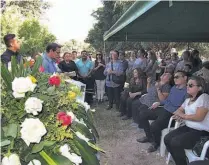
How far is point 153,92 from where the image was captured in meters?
5.90

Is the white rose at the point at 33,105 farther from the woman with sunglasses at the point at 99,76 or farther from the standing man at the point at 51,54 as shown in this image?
the woman with sunglasses at the point at 99,76

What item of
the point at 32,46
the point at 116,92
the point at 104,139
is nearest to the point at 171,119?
the point at 104,139

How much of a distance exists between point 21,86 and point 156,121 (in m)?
3.30

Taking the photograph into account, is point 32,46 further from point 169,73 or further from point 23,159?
point 23,159

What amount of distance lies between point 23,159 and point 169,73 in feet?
14.0

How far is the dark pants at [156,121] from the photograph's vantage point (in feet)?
15.9

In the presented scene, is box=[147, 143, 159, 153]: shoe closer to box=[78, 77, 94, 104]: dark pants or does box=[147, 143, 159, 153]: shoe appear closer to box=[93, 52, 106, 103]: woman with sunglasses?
box=[78, 77, 94, 104]: dark pants

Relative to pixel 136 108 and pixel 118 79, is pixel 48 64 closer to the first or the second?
pixel 136 108

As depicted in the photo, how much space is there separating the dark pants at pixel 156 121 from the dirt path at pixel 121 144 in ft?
0.85

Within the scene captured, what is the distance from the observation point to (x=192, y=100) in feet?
13.6

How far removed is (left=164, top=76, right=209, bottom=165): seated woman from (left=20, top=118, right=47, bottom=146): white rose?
2396mm

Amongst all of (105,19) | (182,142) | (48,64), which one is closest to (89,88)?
(48,64)

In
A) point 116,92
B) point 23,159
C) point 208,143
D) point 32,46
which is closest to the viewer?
point 23,159

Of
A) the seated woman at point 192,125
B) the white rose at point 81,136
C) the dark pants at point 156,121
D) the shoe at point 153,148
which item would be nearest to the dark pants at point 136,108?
the dark pants at point 156,121
